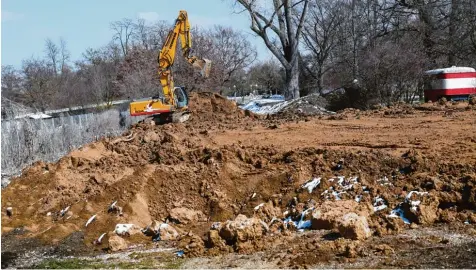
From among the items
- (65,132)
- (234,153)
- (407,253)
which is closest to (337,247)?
(407,253)

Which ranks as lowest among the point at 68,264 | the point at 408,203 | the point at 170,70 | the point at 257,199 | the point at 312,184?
the point at 68,264

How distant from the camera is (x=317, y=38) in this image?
1545 inches

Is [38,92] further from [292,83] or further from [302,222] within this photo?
[302,222]

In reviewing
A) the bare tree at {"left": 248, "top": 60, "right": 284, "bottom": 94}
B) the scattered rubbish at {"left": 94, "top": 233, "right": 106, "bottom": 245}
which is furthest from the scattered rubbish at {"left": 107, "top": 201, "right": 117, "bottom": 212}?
the bare tree at {"left": 248, "top": 60, "right": 284, "bottom": 94}

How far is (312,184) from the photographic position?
9.32 m

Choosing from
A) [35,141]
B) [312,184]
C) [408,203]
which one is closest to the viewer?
[408,203]

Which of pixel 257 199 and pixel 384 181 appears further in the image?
pixel 257 199

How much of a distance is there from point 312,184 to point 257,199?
96 cm

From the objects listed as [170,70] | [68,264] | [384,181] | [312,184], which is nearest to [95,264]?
[68,264]

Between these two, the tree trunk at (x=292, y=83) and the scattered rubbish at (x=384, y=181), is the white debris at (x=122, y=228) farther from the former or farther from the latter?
the tree trunk at (x=292, y=83)

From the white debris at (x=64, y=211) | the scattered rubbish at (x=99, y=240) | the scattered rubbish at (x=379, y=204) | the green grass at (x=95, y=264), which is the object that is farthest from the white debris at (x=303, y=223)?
the white debris at (x=64, y=211)

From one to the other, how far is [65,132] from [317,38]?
81.1 ft

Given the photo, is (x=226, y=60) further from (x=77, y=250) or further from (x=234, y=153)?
(x=77, y=250)

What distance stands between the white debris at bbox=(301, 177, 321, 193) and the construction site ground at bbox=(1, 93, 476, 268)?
4 cm
